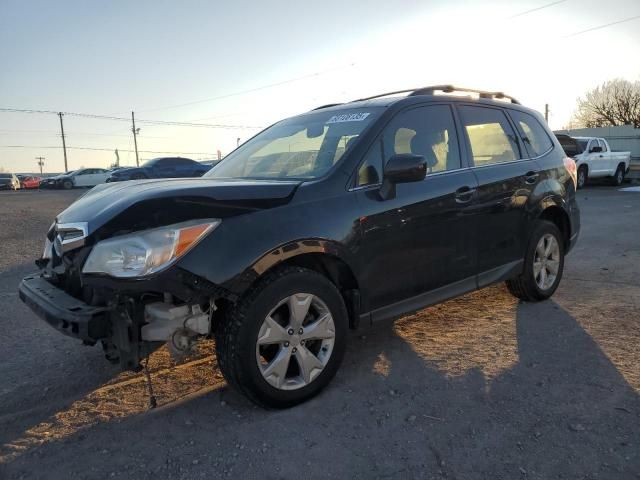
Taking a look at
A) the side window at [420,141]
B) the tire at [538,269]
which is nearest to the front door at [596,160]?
the tire at [538,269]

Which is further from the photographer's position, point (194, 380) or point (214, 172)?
point (214, 172)

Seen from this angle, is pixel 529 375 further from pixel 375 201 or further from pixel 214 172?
pixel 214 172

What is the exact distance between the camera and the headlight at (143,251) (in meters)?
2.53

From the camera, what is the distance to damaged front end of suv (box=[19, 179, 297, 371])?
8.33ft

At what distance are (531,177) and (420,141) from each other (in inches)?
55.7

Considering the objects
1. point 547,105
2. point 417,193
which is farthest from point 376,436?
point 547,105

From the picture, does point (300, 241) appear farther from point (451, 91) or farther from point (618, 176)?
point (618, 176)

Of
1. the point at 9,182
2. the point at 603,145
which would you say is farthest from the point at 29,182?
the point at 603,145

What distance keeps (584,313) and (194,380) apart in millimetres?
3463

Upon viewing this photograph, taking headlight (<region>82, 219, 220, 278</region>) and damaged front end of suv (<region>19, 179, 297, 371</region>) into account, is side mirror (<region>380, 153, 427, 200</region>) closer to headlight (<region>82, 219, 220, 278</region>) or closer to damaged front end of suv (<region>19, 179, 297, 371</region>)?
damaged front end of suv (<region>19, 179, 297, 371</region>)

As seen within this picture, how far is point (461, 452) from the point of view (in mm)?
2523

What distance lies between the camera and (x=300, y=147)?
3.88 m

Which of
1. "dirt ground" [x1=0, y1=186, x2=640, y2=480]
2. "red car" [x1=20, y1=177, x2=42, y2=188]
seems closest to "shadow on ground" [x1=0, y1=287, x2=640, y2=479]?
"dirt ground" [x1=0, y1=186, x2=640, y2=480]

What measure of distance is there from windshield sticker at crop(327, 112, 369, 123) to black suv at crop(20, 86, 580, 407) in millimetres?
19
